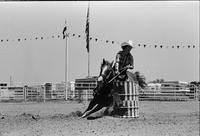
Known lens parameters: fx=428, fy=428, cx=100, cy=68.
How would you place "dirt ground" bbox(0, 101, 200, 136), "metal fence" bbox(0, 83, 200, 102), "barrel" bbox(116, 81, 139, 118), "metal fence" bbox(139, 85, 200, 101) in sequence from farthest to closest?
"metal fence" bbox(139, 85, 200, 101), "metal fence" bbox(0, 83, 200, 102), "barrel" bbox(116, 81, 139, 118), "dirt ground" bbox(0, 101, 200, 136)

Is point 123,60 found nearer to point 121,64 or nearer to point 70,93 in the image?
point 121,64

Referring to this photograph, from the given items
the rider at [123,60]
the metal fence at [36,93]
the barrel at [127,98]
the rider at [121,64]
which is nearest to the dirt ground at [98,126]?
the barrel at [127,98]

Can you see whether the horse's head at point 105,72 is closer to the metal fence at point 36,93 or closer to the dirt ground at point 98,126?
the dirt ground at point 98,126

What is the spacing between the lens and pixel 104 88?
10.0 metres

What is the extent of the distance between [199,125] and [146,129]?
133 centimetres

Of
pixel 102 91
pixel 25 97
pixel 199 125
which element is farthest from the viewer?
pixel 25 97

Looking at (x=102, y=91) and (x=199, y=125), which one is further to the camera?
(x=102, y=91)

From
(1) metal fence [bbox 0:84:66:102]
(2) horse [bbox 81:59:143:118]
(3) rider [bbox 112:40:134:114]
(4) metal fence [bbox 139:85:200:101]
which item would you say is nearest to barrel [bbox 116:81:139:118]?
(3) rider [bbox 112:40:134:114]

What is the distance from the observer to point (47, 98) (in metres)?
20.9

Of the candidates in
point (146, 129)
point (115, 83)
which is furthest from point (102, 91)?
point (146, 129)

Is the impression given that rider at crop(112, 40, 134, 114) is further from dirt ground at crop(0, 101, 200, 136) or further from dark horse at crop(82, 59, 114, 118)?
dirt ground at crop(0, 101, 200, 136)

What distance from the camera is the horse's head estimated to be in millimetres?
9906

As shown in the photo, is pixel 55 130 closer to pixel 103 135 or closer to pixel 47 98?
pixel 103 135

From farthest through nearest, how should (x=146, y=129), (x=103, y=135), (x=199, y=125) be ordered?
(x=199, y=125)
(x=146, y=129)
(x=103, y=135)
